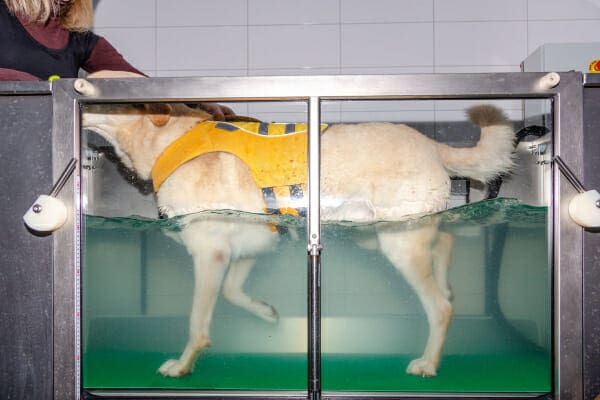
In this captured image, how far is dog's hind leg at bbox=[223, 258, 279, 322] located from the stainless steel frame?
0.46 feet

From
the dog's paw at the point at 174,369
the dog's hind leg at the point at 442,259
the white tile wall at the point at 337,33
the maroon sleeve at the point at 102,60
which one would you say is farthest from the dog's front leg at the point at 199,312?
the white tile wall at the point at 337,33

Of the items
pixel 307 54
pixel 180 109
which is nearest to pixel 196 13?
pixel 307 54

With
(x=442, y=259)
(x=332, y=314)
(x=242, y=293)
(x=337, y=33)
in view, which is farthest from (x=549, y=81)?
(x=337, y=33)

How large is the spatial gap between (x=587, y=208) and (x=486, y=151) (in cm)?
35

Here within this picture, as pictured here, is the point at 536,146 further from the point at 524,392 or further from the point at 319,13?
the point at 319,13

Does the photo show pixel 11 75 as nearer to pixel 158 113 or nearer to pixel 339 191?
pixel 158 113

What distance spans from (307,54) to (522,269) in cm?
171

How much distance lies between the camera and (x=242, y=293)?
1.07m

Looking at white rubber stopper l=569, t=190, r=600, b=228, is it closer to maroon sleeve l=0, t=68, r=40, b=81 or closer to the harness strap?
the harness strap

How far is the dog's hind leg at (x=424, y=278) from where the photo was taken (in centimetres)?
105

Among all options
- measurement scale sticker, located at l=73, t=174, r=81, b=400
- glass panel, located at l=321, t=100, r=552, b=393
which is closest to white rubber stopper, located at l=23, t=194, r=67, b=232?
measurement scale sticker, located at l=73, t=174, r=81, b=400

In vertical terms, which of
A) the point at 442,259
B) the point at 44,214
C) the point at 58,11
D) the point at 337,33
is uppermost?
the point at 337,33

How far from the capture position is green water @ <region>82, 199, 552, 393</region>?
1032 millimetres

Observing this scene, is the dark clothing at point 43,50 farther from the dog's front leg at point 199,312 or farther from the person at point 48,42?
the dog's front leg at point 199,312
